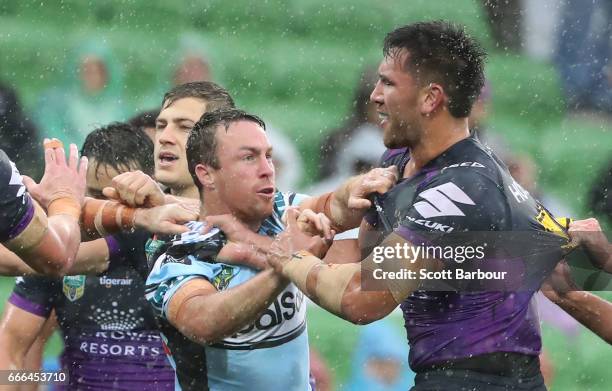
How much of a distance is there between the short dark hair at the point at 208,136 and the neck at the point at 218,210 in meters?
0.08

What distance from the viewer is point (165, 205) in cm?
539

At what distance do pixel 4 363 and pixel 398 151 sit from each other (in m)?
2.70

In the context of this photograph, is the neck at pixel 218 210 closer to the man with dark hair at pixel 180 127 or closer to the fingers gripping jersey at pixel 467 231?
the fingers gripping jersey at pixel 467 231

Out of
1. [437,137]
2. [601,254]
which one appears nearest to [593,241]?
[601,254]

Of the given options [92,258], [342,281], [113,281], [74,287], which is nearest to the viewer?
[342,281]

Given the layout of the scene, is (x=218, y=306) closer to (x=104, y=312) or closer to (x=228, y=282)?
(x=228, y=282)

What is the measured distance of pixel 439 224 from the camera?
4379mm

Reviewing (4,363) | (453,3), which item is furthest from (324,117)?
(4,363)

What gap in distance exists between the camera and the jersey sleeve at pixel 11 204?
14.3ft

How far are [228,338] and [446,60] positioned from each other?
1.49m

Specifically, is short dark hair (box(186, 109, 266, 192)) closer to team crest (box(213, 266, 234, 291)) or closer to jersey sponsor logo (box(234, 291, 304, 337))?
team crest (box(213, 266, 234, 291))

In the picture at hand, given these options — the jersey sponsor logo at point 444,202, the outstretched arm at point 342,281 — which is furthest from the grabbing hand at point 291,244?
the jersey sponsor logo at point 444,202

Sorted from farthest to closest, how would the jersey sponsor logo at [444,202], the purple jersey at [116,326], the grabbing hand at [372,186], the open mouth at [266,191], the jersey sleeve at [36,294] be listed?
the jersey sleeve at [36,294]
the purple jersey at [116,326]
the open mouth at [266,191]
the grabbing hand at [372,186]
the jersey sponsor logo at [444,202]

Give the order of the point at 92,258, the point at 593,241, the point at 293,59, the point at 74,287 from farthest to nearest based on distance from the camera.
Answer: the point at 293,59
the point at 74,287
the point at 92,258
the point at 593,241
